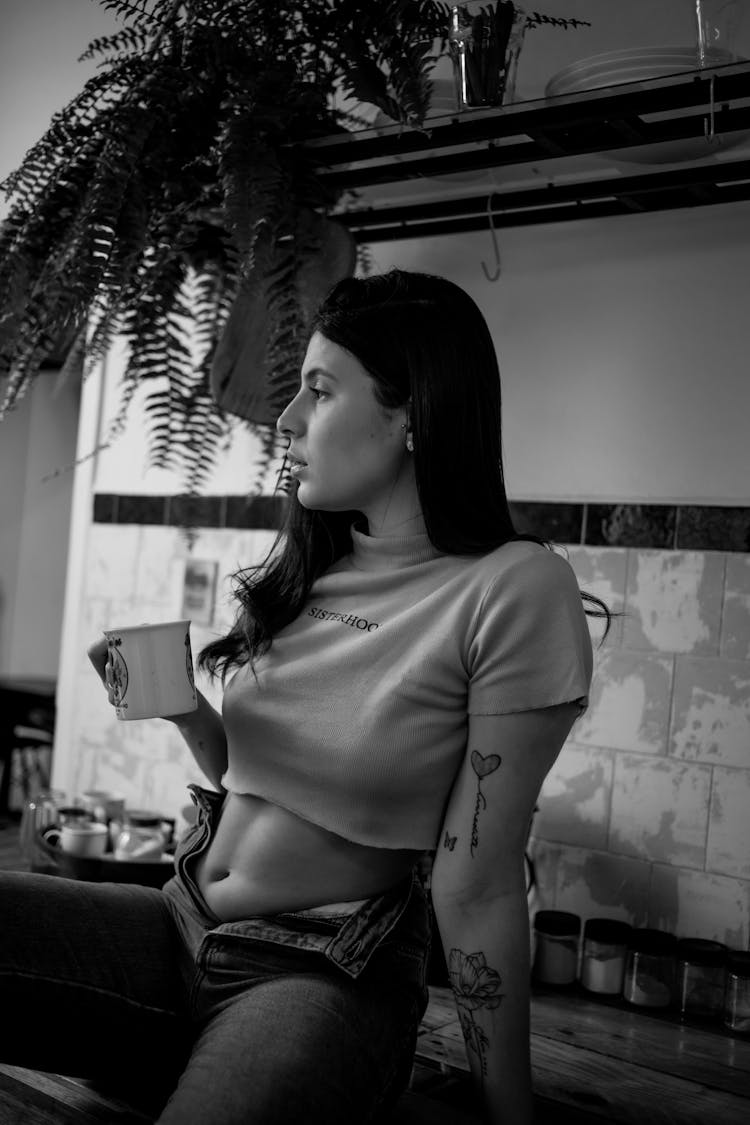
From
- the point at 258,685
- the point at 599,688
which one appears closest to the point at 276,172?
the point at 258,685

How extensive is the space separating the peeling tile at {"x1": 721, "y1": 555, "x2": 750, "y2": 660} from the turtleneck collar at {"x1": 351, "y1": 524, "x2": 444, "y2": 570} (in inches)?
35.1

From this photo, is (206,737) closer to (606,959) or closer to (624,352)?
(606,959)

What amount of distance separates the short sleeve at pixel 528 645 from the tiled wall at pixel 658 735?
0.91 meters

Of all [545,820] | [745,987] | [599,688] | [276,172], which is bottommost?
[745,987]

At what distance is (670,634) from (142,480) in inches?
57.0

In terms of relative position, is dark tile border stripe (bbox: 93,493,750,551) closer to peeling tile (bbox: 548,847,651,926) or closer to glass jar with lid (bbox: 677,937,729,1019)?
peeling tile (bbox: 548,847,651,926)

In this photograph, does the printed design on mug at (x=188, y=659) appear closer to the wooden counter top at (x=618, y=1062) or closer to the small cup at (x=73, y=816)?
the wooden counter top at (x=618, y=1062)

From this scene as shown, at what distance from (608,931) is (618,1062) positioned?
1.09ft

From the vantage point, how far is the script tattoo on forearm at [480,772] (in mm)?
1042

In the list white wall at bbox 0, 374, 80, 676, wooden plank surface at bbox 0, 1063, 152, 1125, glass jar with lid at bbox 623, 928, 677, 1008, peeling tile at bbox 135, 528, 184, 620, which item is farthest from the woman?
white wall at bbox 0, 374, 80, 676

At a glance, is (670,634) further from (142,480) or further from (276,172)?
(142,480)

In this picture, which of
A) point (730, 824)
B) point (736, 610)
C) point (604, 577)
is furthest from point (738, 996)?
point (604, 577)

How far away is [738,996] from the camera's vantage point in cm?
175

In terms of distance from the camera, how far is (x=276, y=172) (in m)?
1.62
